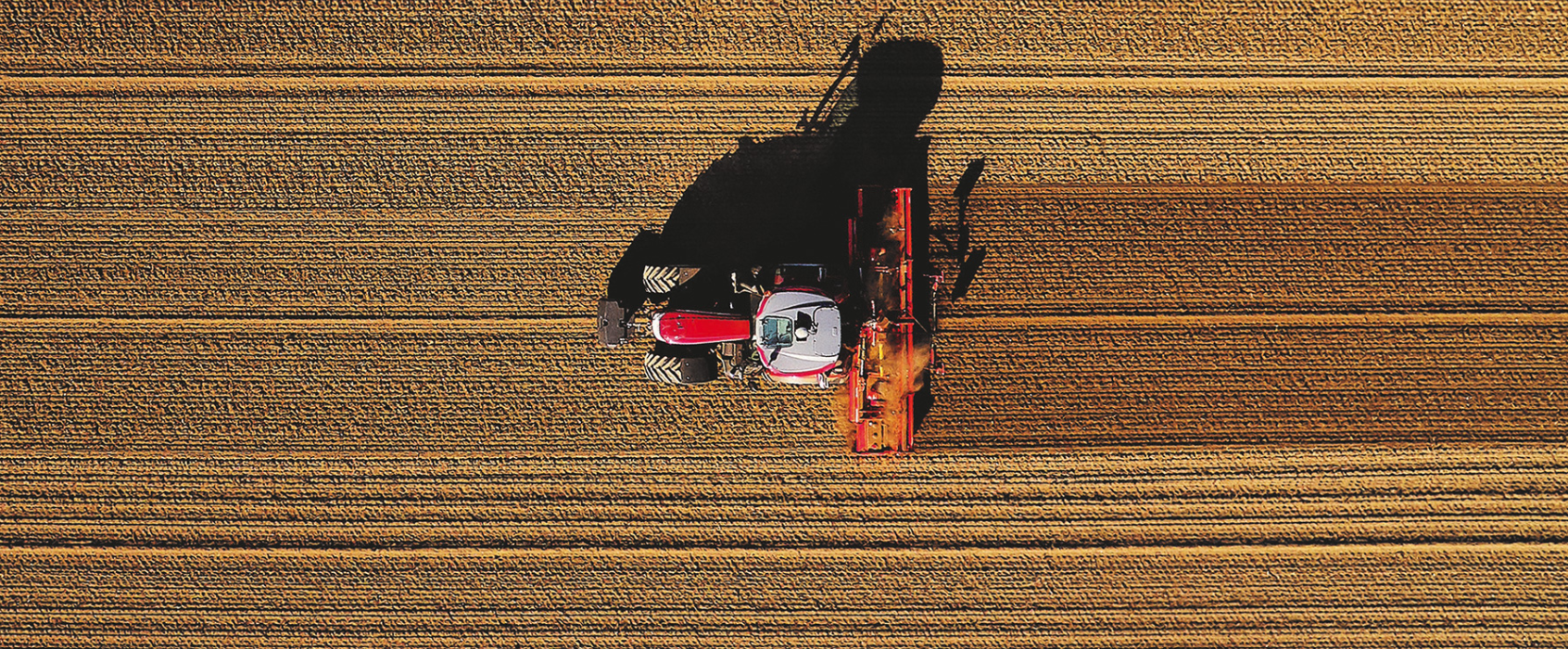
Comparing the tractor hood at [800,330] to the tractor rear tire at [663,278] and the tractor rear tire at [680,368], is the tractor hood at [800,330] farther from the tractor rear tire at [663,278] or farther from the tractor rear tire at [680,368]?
the tractor rear tire at [663,278]

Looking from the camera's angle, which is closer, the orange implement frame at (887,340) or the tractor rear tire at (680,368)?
the orange implement frame at (887,340)

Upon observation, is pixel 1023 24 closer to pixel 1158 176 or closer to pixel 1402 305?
pixel 1158 176

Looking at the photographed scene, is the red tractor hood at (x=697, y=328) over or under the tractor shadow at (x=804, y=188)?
under

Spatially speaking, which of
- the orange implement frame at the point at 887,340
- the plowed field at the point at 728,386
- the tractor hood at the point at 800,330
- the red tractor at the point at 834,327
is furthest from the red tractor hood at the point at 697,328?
the orange implement frame at the point at 887,340

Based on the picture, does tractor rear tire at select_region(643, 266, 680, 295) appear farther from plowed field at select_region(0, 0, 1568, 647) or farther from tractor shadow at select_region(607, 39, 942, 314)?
plowed field at select_region(0, 0, 1568, 647)

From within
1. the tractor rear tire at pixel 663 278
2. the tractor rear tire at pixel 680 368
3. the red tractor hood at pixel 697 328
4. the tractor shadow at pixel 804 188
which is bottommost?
the tractor rear tire at pixel 680 368

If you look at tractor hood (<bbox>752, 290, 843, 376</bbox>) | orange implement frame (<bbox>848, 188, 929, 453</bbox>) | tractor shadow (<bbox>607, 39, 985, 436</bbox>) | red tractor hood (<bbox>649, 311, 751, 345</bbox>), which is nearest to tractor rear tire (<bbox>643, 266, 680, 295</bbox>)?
red tractor hood (<bbox>649, 311, 751, 345</bbox>)

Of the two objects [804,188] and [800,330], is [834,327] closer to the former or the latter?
[800,330]

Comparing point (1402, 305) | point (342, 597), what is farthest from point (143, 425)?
point (1402, 305)
